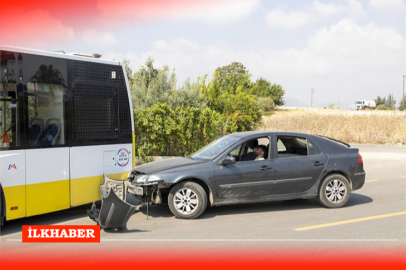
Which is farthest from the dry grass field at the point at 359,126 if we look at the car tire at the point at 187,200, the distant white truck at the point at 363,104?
the distant white truck at the point at 363,104

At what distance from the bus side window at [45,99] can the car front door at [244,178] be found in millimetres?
3053

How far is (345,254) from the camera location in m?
5.86

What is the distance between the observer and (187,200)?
7867 millimetres

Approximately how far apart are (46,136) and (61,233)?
1.72 m

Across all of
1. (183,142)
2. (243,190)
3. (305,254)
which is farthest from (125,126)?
(183,142)

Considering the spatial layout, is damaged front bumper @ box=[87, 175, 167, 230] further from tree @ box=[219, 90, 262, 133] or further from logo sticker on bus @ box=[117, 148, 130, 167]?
tree @ box=[219, 90, 262, 133]

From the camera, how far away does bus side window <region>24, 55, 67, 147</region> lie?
23.5ft

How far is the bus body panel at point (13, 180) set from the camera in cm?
677

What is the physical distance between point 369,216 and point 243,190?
98.1 inches

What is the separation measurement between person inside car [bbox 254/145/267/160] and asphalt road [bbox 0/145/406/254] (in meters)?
1.12

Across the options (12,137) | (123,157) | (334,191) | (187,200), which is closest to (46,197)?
(12,137)

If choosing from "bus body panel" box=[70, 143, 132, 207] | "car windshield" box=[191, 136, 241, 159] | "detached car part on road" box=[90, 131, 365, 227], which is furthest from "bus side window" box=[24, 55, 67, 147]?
"car windshield" box=[191, 136, 241, 159]

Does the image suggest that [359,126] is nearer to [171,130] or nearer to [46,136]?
[171,130]

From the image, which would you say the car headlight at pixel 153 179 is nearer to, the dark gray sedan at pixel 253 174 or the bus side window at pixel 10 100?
the dark gray sedan at pixel 253 174
